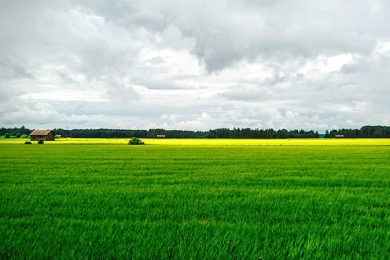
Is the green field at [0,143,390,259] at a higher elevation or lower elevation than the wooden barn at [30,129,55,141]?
lower

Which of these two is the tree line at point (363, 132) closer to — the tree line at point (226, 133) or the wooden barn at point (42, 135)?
the tree line at point (226, 133)

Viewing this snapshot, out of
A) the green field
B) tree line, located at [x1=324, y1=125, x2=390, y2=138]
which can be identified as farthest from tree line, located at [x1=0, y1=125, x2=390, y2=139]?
the green field

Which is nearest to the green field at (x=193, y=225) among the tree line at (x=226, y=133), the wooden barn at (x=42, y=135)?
the wooden barn at (x=42, y=135)

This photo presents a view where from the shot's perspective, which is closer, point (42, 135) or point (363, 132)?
point (42, 135)

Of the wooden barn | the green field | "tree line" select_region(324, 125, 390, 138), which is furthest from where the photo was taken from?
"tree line" select_region(324, 125, 390, 138)

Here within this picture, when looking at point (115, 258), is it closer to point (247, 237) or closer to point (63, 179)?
point (247, 237)

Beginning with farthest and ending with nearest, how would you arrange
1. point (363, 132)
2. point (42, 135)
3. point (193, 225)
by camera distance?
point (363, 132), point (42, 135), point (193, 225)

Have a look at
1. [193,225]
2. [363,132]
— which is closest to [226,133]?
[363,132]

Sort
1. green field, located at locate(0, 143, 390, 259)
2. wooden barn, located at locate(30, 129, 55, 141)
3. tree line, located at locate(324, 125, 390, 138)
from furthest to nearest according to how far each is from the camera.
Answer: tree line, located at locate(324, 125, 390, 138) < wooden barn, located at locate(30, 129, 55, 141) < green field, located at locate(0, 143, 390, 259)

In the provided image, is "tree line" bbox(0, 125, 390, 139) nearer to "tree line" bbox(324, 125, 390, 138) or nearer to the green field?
"tree line" bbox(324, 125, 390, 138)

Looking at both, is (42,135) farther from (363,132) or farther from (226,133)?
(363,132)

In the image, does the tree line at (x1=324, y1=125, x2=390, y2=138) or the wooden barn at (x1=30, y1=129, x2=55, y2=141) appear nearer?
the wooden barn at (x1=30, y1=129, x2=55, y2=141)

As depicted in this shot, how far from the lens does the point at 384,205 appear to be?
9.19 meters

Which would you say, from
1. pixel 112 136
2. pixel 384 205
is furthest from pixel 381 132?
pixel 384 205
